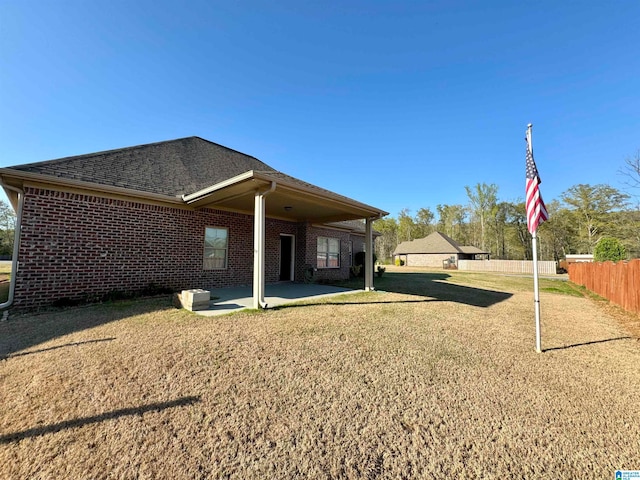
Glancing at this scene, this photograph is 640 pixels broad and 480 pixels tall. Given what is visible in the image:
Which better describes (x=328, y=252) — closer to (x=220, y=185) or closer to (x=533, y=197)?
(x=220, y=185)

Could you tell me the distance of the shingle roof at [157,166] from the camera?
661 cm

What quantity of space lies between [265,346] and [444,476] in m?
2.65

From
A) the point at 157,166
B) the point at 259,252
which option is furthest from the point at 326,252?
the point at 157,166

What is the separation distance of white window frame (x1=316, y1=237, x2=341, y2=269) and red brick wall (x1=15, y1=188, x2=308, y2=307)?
4.39m

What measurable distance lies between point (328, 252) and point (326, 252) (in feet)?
0.53

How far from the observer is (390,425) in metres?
2.33

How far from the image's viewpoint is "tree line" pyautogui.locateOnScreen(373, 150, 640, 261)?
98.0 feet

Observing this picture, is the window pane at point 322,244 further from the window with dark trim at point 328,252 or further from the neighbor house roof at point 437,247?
the neighbor house roof at point 437,247

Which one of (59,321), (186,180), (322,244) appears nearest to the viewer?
(59,321)

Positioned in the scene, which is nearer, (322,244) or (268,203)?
(268,203)

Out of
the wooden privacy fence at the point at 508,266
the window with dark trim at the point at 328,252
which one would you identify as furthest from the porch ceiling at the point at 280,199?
the wooden privacy fence at the point at 508,266

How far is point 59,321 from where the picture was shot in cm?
493

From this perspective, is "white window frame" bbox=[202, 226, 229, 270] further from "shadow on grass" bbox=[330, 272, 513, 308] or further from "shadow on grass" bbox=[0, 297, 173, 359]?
"shadow on grass" bbox=[330, 272, 513, 308]

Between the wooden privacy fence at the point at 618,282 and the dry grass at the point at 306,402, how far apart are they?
3.40 m
